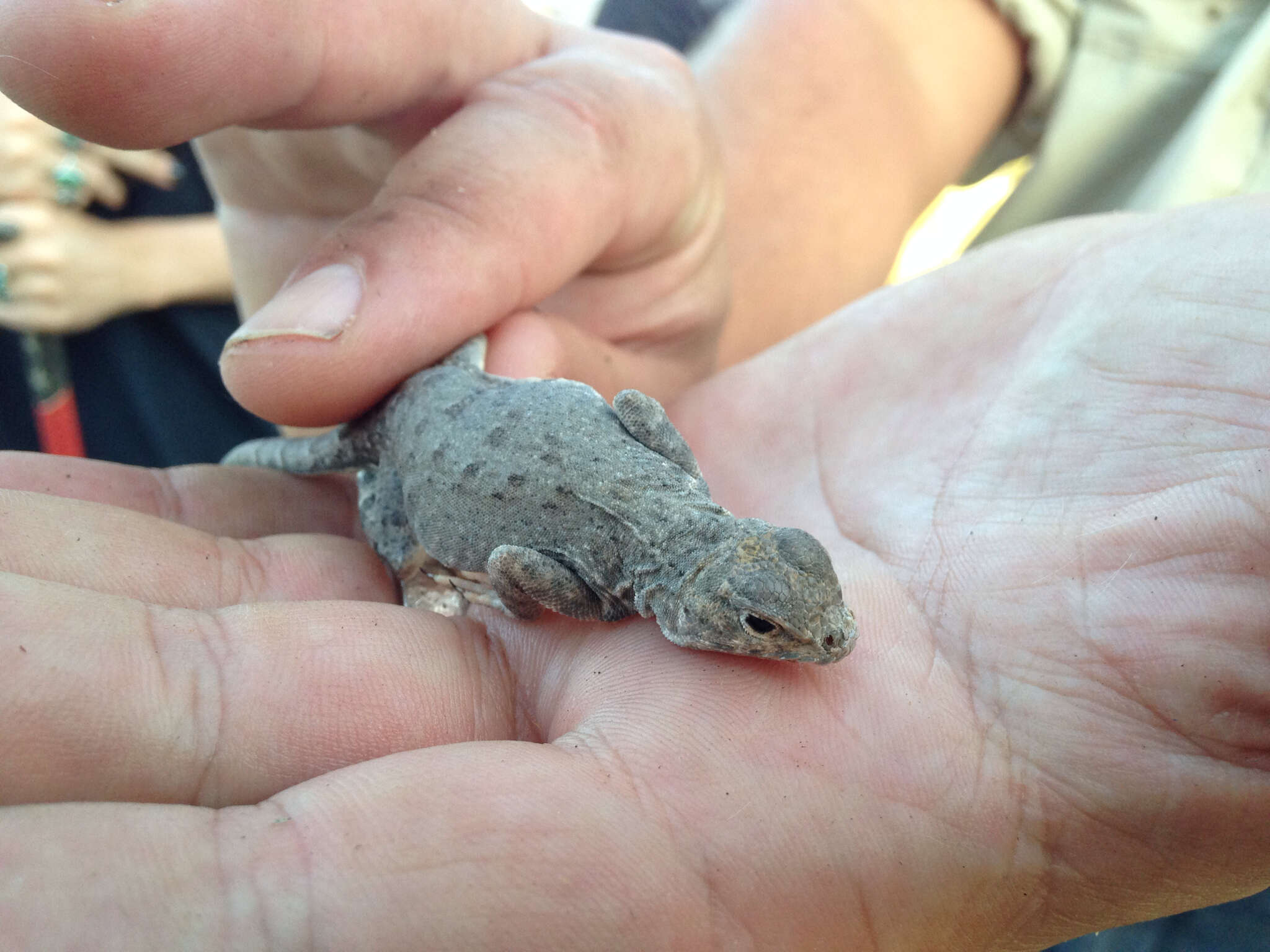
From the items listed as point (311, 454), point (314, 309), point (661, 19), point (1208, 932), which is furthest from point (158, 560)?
point (661, 19)

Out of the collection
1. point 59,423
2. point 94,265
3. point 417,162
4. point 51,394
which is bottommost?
point 59,423

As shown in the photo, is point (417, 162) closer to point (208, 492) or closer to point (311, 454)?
point (311, 454)

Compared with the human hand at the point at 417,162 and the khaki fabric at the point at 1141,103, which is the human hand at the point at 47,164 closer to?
the human hand at the point at 417,162

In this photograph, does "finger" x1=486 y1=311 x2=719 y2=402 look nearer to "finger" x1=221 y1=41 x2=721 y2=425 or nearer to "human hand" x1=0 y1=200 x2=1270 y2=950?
"finger" x1=221 y1=41 x2=721 y2=425

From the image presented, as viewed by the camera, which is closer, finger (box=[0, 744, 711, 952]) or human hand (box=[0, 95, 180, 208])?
finger (box=[0, 744, 711, 952])

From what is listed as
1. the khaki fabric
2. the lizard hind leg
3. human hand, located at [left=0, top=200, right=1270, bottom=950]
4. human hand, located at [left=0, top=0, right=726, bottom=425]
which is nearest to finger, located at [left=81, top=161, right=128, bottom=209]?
human hand, located at [left=0, top=0, right=726, bottom=425]

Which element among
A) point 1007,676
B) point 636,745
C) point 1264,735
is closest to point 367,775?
point 636,745
